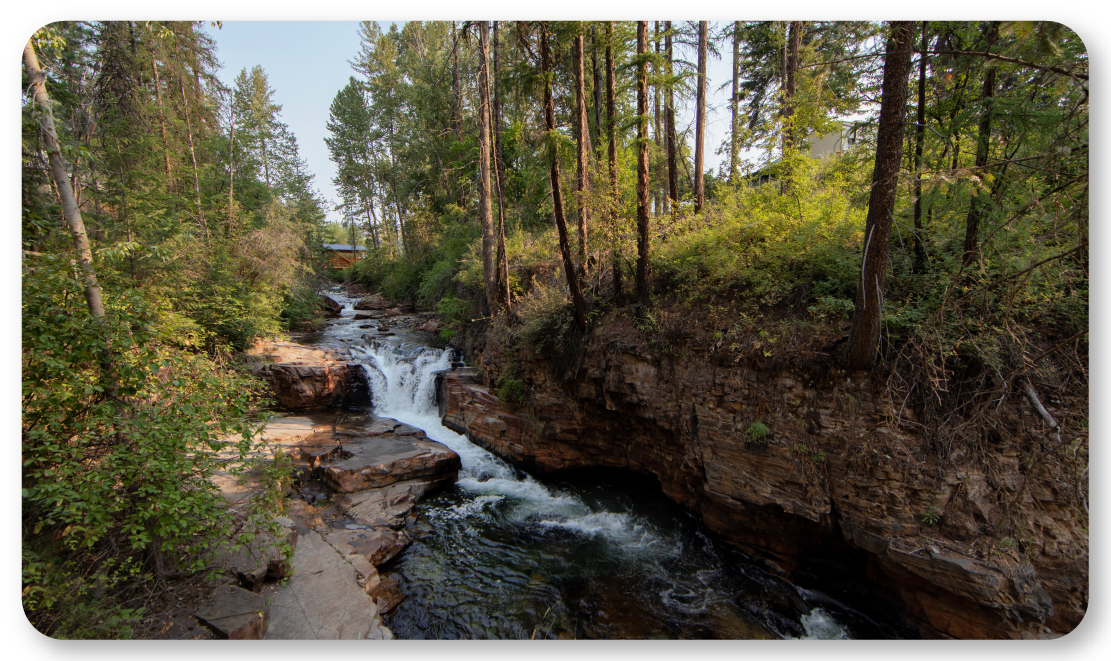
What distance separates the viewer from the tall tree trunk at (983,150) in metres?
4.34

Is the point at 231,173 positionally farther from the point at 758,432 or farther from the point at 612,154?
the point at 758,432

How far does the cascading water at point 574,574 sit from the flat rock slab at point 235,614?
1605 mm

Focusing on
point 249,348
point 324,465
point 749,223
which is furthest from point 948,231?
point 249,348

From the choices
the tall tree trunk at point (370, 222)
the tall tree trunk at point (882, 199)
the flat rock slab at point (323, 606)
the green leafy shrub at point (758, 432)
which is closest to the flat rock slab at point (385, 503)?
the flat rock slab at point (323, 606)

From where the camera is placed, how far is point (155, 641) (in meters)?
3.33

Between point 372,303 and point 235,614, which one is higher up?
point 372,303

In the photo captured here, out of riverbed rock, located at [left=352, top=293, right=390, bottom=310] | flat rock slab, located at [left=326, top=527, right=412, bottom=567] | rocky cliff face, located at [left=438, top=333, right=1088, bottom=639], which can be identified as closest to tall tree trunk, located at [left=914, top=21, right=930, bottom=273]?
rocky cliff face, located at [left=438, top=333, right=1088, bottom=639]

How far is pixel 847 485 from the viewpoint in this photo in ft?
17.7

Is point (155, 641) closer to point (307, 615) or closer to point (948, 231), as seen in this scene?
point (307, 615)

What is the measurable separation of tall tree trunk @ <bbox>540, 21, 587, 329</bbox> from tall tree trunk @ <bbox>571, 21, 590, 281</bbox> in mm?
484

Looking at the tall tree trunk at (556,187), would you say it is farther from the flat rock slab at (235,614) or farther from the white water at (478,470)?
the flat rock slab at (235,614)

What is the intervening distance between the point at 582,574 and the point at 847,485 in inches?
154

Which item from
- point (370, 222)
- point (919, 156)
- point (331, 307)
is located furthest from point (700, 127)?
point (370, 222)
